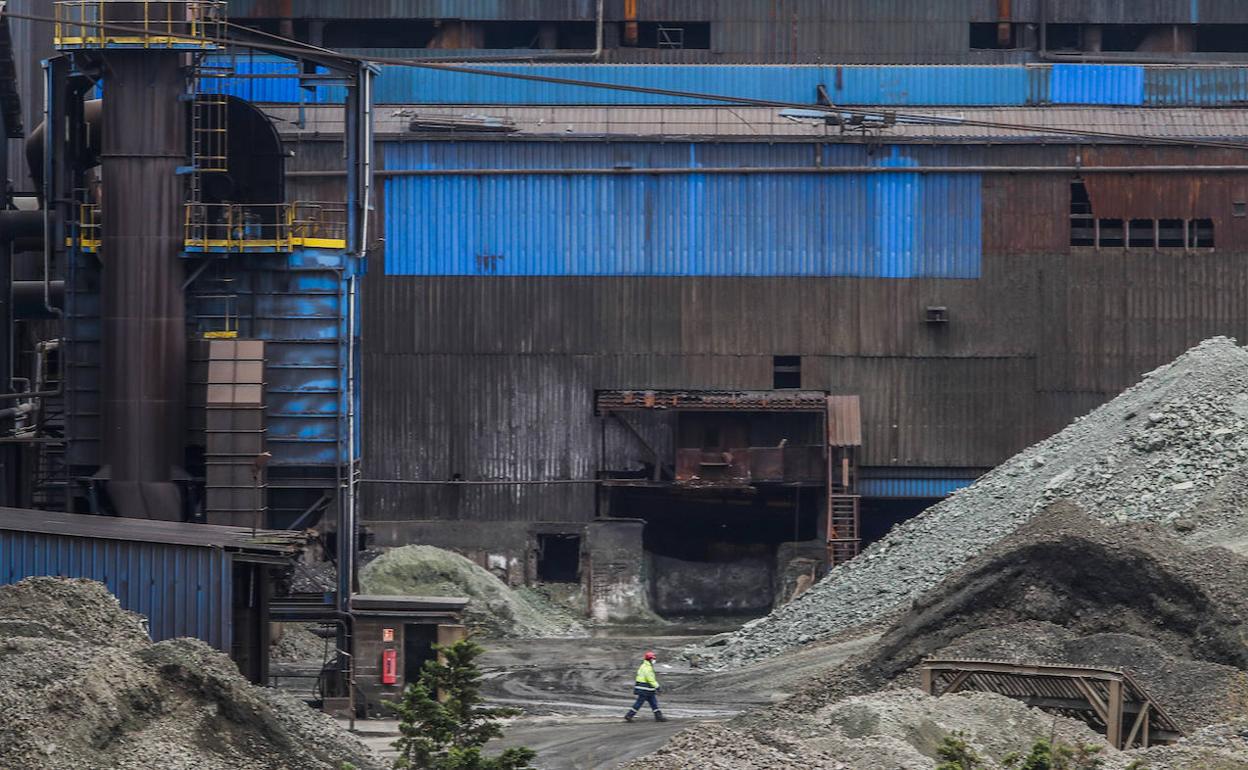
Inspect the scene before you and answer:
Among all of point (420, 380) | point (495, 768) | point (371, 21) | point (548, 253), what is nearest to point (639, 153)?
point (548, 253)

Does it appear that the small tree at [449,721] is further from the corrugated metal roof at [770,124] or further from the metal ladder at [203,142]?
the corrugated metal roof at [770,124]

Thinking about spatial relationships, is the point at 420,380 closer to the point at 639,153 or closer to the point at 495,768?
the point at 639,153

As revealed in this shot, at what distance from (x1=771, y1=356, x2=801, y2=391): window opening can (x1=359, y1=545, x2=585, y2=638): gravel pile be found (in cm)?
662

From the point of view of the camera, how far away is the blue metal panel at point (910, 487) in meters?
43.8

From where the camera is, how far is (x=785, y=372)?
4384 cm

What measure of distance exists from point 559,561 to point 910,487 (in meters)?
7.45

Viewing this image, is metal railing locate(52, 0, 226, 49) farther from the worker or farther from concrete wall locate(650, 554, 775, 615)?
concrete wall locate(650, 554, 775, 615)

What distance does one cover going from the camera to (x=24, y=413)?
38.9m

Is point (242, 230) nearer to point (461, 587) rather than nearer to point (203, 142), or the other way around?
point (203, 142)

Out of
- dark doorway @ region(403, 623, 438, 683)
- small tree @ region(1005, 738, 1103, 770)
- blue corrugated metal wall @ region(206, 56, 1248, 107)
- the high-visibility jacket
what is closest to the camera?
small tree @ region(1005, 738, 1103, 770)

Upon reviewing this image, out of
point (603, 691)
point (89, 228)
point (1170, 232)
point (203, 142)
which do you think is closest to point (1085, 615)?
point (603, 691)

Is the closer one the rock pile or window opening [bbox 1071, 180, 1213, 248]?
the rock pile

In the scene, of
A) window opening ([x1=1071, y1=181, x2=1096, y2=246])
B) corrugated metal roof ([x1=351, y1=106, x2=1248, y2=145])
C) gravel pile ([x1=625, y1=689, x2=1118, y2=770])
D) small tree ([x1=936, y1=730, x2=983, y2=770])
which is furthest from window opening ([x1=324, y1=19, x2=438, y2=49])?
small tree ([x1=936, y1=730, x2=983, y2=770])

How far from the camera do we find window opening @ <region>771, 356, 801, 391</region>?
4375 cm
